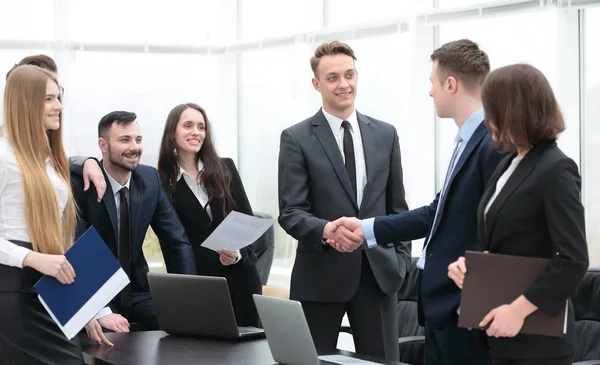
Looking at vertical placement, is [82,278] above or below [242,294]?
above

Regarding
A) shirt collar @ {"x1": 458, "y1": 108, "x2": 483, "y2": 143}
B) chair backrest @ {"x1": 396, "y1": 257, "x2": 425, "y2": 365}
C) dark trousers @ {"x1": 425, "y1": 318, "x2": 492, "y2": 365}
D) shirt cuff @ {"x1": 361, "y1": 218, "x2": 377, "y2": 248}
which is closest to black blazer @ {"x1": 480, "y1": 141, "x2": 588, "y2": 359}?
dark trousers @ {"x1": 425, "y1": 318, "x2": 492, "y2": 365}

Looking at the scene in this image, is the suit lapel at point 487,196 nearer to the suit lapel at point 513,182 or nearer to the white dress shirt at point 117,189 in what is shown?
the suit lapel at point 513,182

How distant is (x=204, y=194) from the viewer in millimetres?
4391

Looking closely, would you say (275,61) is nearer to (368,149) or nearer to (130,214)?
(130,214)

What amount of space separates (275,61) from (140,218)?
10.4 ft

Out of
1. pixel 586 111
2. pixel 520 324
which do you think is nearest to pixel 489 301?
pixel 520 324

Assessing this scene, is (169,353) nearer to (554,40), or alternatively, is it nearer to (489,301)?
(489,301)

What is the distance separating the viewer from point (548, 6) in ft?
15.9

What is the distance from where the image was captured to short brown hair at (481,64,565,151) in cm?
223

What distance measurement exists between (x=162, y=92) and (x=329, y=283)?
434cm

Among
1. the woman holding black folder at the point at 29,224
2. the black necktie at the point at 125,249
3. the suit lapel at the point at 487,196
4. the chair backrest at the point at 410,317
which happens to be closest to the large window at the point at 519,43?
the chair backrest at the point at 410,317

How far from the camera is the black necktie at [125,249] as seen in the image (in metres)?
4.04

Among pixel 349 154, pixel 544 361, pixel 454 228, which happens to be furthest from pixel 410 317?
pixel 544 361

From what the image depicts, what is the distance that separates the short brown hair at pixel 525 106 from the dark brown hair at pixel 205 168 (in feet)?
7.52
